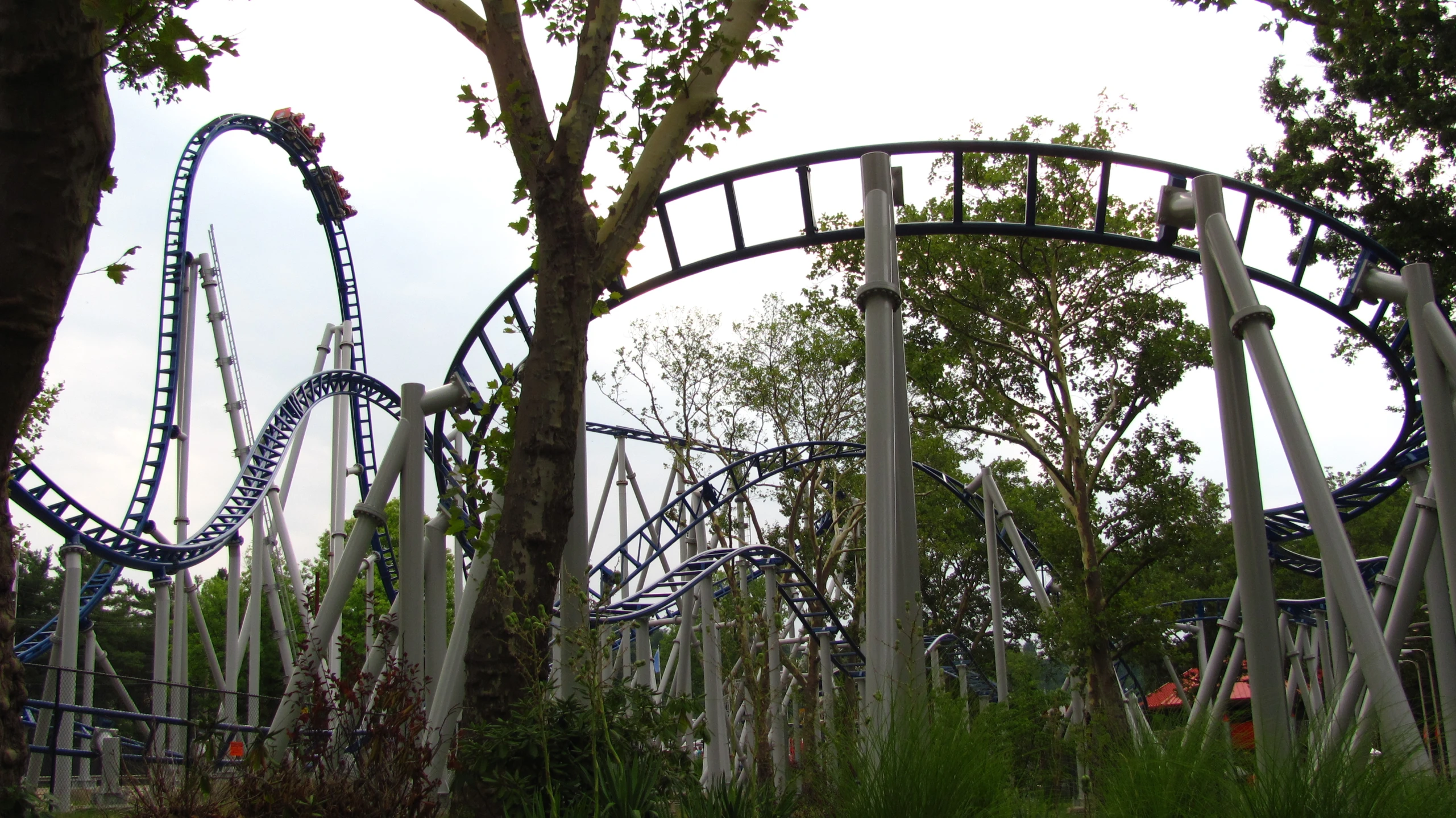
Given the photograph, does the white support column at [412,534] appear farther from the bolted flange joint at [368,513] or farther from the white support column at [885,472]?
the white support column at [885,472]

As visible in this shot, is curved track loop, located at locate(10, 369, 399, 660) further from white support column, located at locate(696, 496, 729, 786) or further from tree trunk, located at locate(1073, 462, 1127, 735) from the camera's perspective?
tree trunk, located at locate(1073, 462, 1127, 735)

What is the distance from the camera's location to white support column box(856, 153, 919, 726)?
501cm

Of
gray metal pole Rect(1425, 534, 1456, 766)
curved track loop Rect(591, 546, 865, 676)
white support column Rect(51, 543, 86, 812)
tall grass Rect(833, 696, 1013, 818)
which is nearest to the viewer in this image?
tall grass Rect(833, 696, 1013, 818)

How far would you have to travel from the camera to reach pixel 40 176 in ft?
8.31

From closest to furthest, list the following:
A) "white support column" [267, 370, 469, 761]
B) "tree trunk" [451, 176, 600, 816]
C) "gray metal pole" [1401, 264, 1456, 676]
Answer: "tree trunk" [451, 176, 600, 816]
"white support column" [267, 370, 469, 761]
"gray metal pole" [1401, 264, 1456, 676]

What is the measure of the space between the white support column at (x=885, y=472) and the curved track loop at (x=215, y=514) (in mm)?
9282

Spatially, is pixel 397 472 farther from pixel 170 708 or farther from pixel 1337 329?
pixel 1337 329

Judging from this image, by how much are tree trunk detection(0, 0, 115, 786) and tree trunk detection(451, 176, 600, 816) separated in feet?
5.73

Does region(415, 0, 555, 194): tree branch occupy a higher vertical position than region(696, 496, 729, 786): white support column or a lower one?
higher

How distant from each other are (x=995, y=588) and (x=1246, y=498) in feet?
27.3

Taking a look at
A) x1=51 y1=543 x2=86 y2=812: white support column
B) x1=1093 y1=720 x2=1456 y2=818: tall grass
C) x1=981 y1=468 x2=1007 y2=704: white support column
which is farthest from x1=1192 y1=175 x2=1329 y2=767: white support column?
x1=51 y1=543 x2=86 y2=812: white support column

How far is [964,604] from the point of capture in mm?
31453

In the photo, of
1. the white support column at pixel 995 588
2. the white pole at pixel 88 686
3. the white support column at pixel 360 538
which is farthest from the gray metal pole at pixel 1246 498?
the white pole at pixel 88 686

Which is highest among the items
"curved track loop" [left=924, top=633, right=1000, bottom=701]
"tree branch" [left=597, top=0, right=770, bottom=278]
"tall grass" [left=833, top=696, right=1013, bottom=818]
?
"tree branch" [left=597, top=0, right=770, bottom=278]
